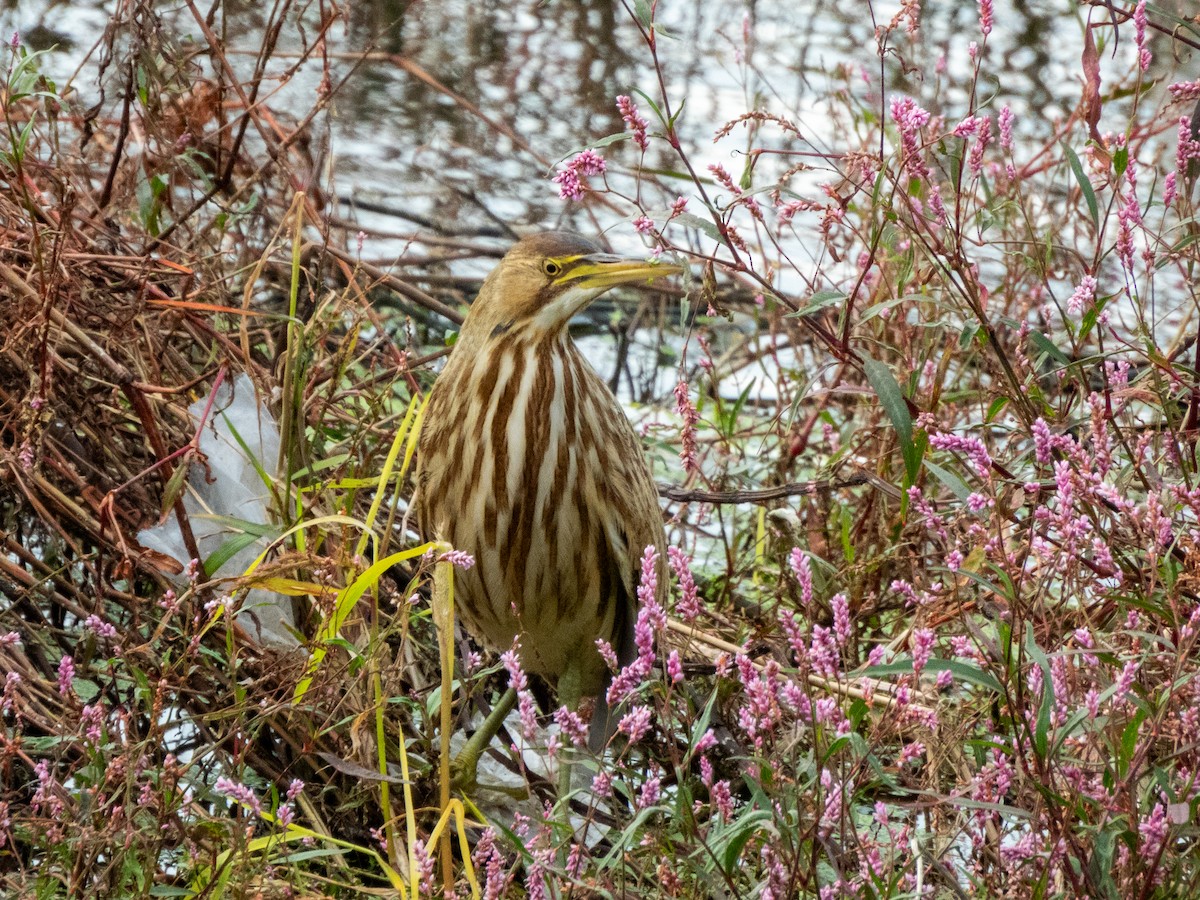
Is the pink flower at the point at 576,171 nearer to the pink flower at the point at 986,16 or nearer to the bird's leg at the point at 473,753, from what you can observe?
the pink flower at the point at 986,16

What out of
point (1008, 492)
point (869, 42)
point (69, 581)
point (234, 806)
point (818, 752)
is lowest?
point (234, 806)

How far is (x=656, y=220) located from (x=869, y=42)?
14.1ft

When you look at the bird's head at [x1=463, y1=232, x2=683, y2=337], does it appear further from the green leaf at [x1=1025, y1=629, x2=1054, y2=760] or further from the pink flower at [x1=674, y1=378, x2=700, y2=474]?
the green leaf at [x1=1025, y1=629, x2=1054, y2=760]

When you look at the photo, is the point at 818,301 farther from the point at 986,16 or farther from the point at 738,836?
the point at 738,836

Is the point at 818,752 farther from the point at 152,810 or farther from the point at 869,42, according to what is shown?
the point at 869,42

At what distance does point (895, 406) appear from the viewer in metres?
1.81

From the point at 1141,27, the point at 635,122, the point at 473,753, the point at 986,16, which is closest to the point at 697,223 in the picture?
the point at 635,122

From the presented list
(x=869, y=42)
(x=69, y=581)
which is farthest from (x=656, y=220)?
(x=869, y=42)

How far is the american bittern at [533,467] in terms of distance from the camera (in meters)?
2.62

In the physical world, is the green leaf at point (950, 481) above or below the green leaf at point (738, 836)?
above

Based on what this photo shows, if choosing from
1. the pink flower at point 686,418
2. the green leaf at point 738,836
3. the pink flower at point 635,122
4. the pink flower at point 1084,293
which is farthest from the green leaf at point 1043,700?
the pink flower at point 686,418

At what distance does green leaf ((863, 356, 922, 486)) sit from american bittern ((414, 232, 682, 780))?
80 cm

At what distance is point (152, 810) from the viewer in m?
1.98

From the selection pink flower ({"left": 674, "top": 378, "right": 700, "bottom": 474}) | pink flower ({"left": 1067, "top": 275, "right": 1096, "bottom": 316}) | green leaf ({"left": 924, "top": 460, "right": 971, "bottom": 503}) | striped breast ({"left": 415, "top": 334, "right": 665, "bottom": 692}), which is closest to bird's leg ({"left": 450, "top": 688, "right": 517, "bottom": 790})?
striped breast ({"left": 415, "top": 334, "right": 665, "bottom": 692})
